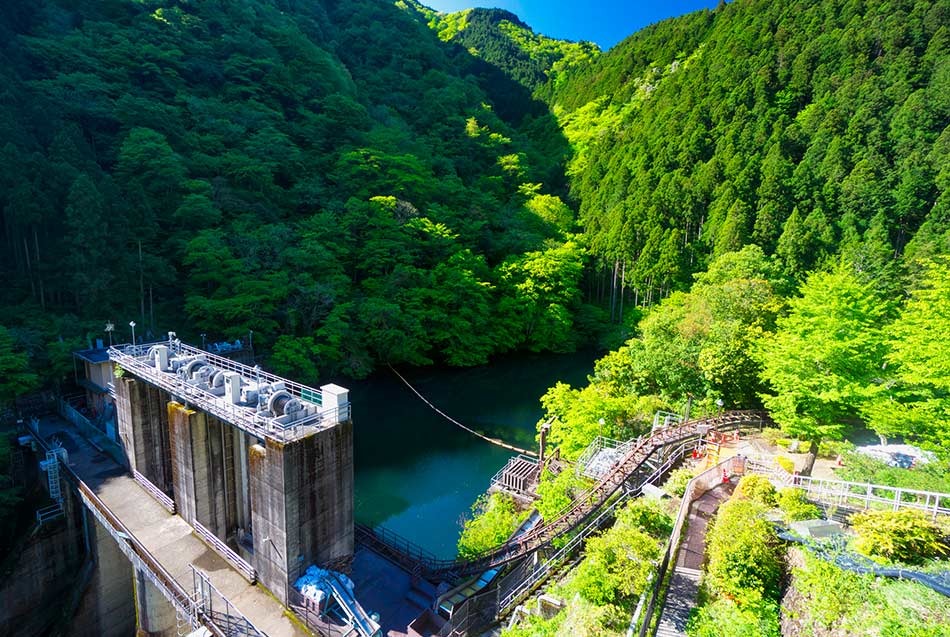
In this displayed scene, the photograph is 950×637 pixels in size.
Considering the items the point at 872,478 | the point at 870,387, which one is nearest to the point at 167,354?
the point at 872,478

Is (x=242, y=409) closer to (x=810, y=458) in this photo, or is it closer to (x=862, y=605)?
(x=862, y=605)

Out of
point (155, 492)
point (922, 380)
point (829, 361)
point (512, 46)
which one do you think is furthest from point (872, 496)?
point (512, 46)

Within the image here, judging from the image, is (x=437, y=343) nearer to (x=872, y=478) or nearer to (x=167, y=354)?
(x=167, y=354)

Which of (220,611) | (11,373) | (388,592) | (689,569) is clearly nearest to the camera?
(689,569)

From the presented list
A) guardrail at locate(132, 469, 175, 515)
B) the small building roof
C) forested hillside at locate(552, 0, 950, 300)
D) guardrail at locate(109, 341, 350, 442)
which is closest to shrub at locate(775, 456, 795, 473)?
guardrail at locate(109, 341, 350, 442)

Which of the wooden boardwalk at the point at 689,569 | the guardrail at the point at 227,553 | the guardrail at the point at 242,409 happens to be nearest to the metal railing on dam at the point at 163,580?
the guardrail at the point at 227,553

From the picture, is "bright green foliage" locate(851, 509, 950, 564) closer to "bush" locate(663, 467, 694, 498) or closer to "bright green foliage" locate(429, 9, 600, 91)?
"bush" locate(663, 467, 694, 498)

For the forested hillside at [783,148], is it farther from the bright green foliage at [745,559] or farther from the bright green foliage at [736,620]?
the bright green foliage at [736,620]
